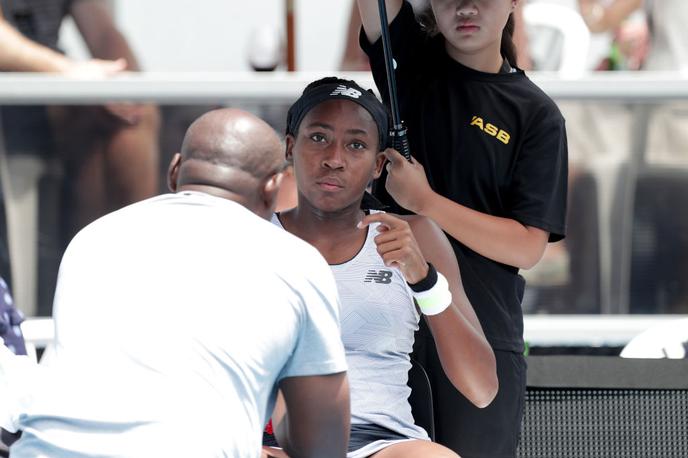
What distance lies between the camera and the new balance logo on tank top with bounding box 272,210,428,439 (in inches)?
107

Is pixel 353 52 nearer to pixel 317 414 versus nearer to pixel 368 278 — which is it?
pixel 368 278

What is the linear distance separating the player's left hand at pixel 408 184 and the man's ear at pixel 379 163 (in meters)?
0.12

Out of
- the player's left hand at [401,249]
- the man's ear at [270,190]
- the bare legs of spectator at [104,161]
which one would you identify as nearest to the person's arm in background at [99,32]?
the bare legs of spectator at [104,161]

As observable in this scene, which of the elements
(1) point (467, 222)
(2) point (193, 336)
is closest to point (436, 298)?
→ (1) point (467, 222)

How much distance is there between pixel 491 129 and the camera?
9.04 ft

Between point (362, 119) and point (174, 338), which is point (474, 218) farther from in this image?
point (174, 338)

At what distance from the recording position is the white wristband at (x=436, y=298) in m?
2.53

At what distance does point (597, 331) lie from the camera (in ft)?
14.0

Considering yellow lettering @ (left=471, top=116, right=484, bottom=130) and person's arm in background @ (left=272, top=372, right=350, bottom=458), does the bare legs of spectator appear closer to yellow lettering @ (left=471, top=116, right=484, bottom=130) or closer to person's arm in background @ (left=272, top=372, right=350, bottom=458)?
yellow lettering @ (left=471, top=116, right=484, bottom=130)

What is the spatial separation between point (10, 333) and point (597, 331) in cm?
202

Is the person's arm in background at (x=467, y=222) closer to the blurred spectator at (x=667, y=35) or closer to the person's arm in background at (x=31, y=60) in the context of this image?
the person's arm in background at (x=31, y=60)

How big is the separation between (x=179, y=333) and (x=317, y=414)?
30cm

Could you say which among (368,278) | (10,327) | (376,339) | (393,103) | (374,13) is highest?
(374,13)

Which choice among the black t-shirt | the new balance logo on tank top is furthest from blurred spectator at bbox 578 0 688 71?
the new balance logo on tank top
